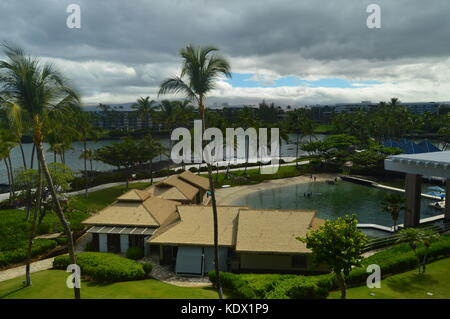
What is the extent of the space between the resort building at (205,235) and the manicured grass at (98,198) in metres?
10.5

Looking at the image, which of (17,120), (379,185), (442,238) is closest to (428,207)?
(379,185)

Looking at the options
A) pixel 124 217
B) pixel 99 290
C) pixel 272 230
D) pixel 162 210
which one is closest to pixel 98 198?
pixel 162 210

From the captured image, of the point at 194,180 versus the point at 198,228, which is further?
the point at 194,180

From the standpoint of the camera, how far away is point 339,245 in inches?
669

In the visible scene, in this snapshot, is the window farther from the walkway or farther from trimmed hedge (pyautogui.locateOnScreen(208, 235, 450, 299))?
the walkway

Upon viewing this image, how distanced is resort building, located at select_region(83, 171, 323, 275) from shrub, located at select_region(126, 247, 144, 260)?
2.97 feet

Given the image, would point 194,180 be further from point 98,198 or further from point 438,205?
point 438,205

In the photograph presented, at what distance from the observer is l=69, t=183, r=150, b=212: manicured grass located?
43306 millimetres

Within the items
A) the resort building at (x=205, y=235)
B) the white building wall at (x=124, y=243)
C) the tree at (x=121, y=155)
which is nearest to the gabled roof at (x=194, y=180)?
the tree at (x=121, y=155)

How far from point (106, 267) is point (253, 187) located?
1578 inches

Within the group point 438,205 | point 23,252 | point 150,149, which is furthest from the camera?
point 150,149

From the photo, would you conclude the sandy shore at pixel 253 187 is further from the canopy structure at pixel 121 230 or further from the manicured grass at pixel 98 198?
the canopy structure at pixel 121 230

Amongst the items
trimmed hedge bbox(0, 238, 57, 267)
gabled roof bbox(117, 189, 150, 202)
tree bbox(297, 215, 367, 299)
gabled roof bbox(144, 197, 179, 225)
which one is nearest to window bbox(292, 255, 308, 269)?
tree bbox(297, 215, 367, 299)
